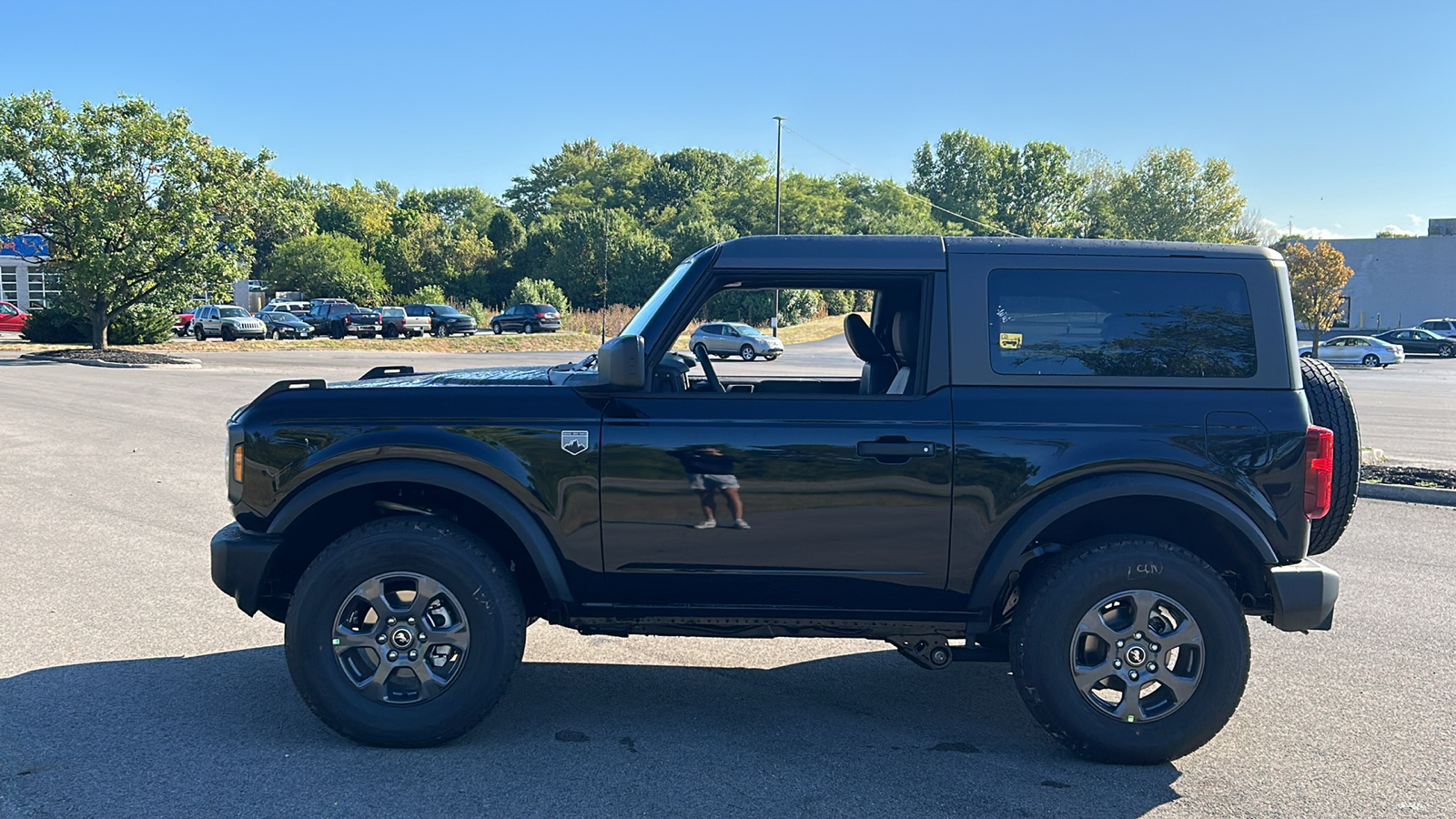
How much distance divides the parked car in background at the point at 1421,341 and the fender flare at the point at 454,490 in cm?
5090

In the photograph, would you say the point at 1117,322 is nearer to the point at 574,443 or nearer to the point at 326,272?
the point at 574,443

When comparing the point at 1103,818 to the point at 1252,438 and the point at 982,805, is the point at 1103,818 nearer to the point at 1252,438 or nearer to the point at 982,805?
the point at 982,805

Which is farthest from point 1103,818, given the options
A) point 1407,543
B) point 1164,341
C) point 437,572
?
point 1407,543

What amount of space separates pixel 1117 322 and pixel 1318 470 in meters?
0.91

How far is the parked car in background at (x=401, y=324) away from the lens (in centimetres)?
4872

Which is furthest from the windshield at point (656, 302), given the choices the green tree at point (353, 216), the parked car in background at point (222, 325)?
the green tree at point (353, 216)

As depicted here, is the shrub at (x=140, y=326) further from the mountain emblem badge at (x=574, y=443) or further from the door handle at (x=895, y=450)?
the door handle at (x=895, y=450)

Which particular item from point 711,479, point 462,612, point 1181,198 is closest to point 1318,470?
point 711,479

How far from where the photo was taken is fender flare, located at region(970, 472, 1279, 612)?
12.8 feet

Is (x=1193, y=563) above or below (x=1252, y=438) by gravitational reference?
below

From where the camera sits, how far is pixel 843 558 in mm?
3973

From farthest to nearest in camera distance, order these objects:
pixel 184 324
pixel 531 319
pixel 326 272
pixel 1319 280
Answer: pixel 326 272 < pixel 531 319 < pixel 184 324 < pixel 1319 280

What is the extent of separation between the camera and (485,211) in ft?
430

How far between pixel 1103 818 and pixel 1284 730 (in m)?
1.30
